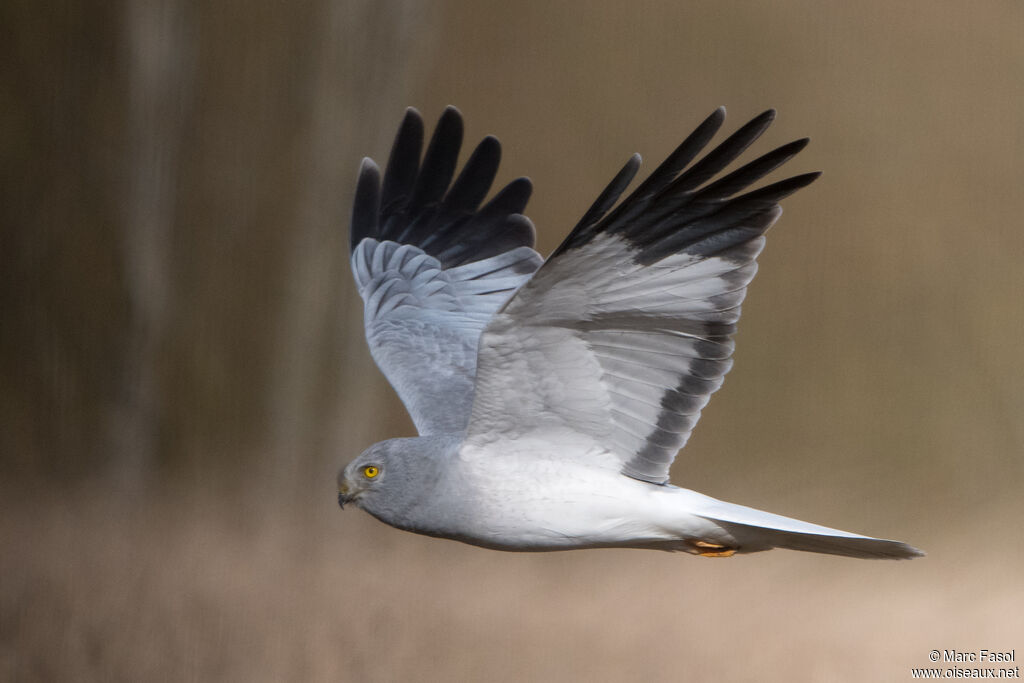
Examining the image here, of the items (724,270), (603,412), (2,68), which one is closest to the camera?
(724,270)

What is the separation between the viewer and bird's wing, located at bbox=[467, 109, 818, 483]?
4.29 feet

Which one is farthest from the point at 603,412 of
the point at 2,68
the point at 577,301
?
the point at 2,68

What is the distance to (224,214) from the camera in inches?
157

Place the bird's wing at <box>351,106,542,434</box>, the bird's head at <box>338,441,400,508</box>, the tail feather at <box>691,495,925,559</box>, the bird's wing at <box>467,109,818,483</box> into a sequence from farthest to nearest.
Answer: the bird's wing at <box>351,106,542,434</box>, the bird's head at <box>338,441,400,508</box>, the tail feather at <box>691,495,925,559</box>, the bird's wing at <box>467,109,818,483</box>

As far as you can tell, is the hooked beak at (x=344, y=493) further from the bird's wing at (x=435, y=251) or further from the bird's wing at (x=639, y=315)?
the bird's wing at (x=435, y=251)

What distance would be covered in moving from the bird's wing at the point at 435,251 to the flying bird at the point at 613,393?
24cm

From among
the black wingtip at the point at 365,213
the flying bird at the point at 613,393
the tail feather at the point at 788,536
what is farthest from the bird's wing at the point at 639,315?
the black wingtip at the point at 365,213

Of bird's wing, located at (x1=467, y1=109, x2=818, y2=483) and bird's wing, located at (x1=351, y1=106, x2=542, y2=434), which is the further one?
bird's wing, located at (x1=351, y1=106, x2=542, y2=434)

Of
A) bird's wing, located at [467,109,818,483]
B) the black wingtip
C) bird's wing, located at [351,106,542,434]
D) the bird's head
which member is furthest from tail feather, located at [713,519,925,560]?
the black wingtip

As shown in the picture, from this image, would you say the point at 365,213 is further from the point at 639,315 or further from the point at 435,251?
the point at 639,315

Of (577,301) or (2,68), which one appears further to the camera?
(2,68)

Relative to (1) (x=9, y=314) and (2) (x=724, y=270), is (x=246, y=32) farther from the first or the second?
(2) (x=724, y=270)

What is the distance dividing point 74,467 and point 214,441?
55 centimetres

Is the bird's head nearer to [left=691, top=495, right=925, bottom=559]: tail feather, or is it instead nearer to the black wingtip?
[left=691, top=495, right=925, bottom=559]: tail feather
